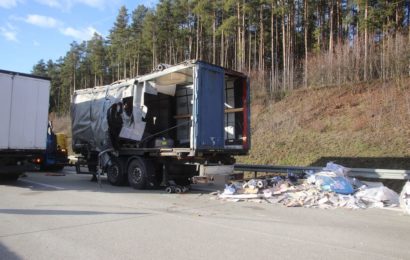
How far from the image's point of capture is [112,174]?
13461 mm

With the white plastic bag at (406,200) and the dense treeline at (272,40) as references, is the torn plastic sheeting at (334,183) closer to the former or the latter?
the white plastic bag at (406,200)

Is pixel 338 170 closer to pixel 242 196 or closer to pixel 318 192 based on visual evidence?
pixel 318 192

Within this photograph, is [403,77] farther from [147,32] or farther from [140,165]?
[147,32]

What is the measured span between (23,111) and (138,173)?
4132 millimetres

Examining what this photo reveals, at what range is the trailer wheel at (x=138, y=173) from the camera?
39.5ft

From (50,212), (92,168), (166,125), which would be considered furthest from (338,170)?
(92,168)

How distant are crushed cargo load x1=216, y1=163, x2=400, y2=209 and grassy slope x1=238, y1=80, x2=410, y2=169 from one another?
4.55m

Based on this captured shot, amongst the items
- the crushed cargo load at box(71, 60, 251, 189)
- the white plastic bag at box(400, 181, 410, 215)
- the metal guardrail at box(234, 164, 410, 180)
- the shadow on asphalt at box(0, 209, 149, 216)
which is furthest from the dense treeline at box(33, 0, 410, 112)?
the shadow on asphalt at box(0, 209, 149, 216)

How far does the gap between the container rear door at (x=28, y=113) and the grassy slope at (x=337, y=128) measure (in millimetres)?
8893

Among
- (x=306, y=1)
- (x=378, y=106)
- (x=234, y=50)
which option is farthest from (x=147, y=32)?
(x=378, y=106)

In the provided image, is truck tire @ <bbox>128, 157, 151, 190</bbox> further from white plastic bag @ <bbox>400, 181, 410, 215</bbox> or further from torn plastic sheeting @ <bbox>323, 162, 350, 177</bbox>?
white plastic bag @ <bbox>400, 181, 410, 215</bbox>

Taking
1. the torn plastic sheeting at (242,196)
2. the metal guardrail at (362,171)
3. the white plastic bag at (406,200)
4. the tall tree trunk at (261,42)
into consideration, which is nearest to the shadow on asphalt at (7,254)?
the torn plastic sheeting at (242,196)

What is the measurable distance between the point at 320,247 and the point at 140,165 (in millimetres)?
7435

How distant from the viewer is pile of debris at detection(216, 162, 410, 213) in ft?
30.7
